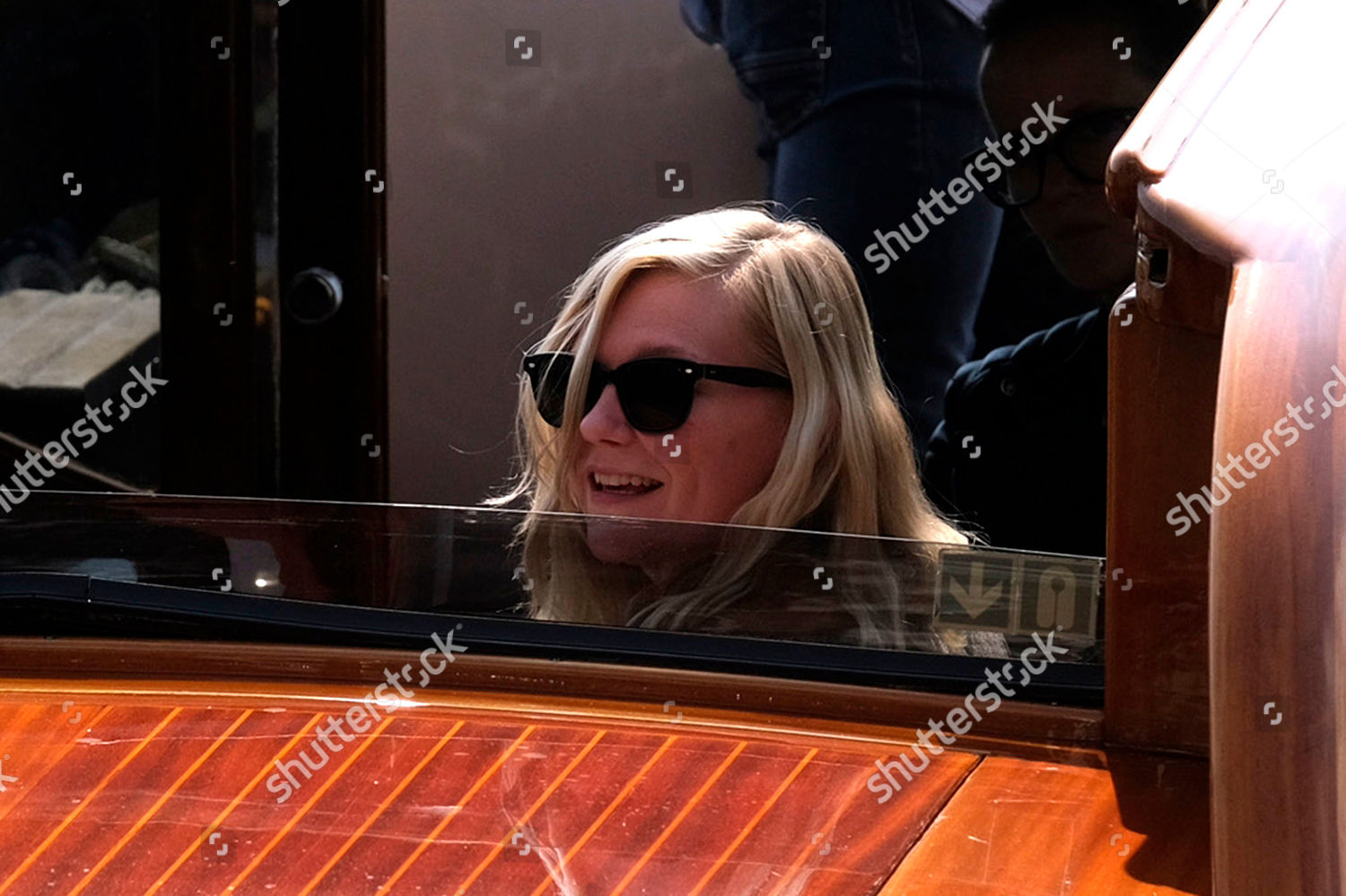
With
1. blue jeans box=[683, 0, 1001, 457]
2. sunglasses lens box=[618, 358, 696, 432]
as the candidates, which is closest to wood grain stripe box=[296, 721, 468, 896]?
sunglasses lens box=[618, 358, 696, 432]

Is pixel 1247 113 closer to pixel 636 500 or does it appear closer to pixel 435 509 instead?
pixel 435 509

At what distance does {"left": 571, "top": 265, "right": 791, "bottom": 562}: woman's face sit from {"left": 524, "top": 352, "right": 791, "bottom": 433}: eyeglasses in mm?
12

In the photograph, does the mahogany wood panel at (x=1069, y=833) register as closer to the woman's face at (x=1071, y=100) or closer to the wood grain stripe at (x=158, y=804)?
the wood grain stripe at (x=158, y=804)

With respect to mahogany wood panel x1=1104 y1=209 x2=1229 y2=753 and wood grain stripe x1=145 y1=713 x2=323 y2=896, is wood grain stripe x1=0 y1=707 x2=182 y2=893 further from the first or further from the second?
mahogany wood panel x1=1104 y1=209 x2=1229 y2=753

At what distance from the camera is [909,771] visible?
0.82m

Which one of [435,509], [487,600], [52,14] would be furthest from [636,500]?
[52,14]

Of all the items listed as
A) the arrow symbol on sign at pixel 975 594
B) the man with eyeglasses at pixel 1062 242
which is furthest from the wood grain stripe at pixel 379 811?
the man with eyeglasses at pixel 1062 242

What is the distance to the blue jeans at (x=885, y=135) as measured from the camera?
275 centimetres

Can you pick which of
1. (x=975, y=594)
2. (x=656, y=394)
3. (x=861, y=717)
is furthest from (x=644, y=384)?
(x=861, y=717)

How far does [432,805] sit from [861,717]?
25 centimetres

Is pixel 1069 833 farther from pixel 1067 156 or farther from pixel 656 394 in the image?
pixel 1067 156

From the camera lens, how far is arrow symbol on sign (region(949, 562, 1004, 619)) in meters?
1.02

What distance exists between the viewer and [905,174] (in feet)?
9.18

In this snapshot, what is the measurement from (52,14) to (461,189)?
855 mm
